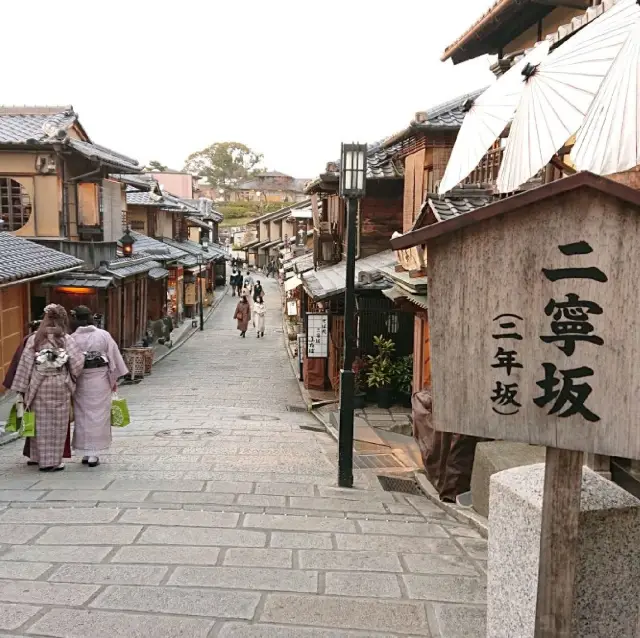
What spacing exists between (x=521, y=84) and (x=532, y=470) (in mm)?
2525

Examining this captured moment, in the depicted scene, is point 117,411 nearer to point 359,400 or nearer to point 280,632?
point 280,632

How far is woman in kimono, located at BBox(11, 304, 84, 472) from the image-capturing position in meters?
8.52

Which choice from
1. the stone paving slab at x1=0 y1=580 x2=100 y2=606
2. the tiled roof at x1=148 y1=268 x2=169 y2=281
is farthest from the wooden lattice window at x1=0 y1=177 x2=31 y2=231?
the stone paving slab at x1=0 y1=580 x2=100 y2=606

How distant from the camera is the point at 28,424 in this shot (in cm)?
847

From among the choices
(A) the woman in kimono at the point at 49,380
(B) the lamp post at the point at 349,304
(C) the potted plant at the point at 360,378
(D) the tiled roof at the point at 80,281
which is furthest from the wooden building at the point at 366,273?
(A) the woman in kimono at the point at 49,380

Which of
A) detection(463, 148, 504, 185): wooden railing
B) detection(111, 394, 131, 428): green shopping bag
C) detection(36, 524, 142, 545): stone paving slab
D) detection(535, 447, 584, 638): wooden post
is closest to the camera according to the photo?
detection(535, 447, 584, 638): wooden post

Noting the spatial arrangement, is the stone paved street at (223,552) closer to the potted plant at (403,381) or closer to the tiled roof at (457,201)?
the tiled roof at (457,201)

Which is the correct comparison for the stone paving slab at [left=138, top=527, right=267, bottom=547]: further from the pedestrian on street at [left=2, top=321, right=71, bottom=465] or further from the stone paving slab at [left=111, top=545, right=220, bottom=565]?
the pedestrian on street at [left=2, top=321, right=71, bottom=465]

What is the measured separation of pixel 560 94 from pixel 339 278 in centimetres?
1450

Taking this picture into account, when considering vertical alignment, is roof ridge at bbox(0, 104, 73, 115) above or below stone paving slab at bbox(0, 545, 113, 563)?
above

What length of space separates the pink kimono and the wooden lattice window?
13.3 metres

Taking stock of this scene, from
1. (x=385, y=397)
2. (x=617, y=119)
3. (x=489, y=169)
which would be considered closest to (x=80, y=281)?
(x=385, y=397)

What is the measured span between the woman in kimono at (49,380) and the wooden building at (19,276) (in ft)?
20.4

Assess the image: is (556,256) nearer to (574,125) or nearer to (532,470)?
(574,125)
